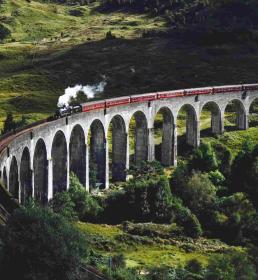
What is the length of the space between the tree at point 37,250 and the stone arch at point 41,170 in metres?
25.5

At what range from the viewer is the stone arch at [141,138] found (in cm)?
8694

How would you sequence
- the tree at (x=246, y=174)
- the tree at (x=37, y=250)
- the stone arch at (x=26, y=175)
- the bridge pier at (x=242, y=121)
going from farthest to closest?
1. the bridge pier at (x=242, y=121)
2. the tree at (x=246, y=174)
3. the stone arch at (x=26, y=175)
4. the tree at (x=37, y=250)

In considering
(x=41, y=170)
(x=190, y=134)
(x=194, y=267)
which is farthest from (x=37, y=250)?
(x=190, y=134)

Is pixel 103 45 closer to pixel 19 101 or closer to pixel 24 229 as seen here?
pixel 19 101

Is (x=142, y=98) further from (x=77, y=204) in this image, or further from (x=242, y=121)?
(x=242, y=121)

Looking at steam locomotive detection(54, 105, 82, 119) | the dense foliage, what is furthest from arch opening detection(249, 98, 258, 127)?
the dense foliage

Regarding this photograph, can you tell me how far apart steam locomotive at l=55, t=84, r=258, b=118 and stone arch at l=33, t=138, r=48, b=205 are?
475 cm

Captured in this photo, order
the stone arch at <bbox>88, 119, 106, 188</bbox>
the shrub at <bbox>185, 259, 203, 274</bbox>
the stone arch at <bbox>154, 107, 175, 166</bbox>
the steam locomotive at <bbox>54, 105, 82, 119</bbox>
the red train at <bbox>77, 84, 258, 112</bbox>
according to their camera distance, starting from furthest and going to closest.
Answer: the stone arch at <bbox>154, 107, 175, 166</bbox> < the stone arch at <bbox>88, 119, 106, 188</bbox> < the red train at <bbox>77, 84, 258, 112</bbox> < the steam locomotive at <bbox>54, 105, 82, 119</bbox> < the shrub at <bbox>185, 259, 203, 274</bbox>

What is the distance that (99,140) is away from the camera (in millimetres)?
79250

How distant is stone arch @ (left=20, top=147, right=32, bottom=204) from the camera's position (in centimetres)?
A: 6312

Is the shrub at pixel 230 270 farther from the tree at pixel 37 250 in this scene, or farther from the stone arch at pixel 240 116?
the stone arch at pixel 240 116

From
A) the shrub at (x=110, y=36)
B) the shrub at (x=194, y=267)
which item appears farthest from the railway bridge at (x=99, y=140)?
the shrub at (x=110, y=36)

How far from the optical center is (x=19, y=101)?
126188 millimetres

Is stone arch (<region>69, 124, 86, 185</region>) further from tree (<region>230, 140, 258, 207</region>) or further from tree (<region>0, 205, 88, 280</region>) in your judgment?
tree (<region>0, 205, 88, 280</region>)
